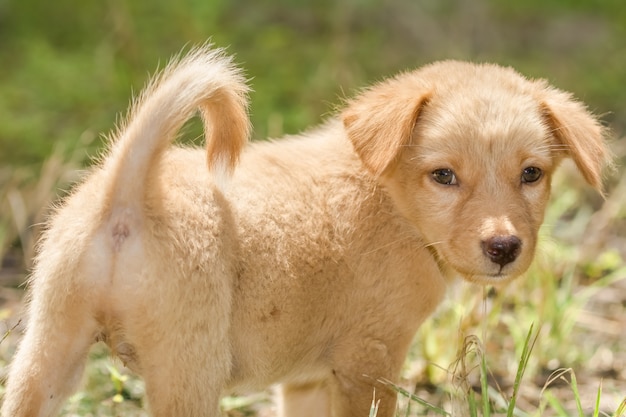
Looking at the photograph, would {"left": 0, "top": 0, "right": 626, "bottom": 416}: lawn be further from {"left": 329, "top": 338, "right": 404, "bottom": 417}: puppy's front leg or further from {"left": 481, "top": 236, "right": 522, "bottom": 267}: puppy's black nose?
{"left": 481, "top": 236, "right": 522, "bottom": 267}: puppy's black nose

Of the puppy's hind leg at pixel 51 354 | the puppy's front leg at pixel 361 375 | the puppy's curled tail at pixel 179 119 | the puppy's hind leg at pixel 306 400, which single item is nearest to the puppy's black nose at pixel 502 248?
the puppy's front leg at pixel 361 375

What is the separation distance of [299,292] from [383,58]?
20.2 ft

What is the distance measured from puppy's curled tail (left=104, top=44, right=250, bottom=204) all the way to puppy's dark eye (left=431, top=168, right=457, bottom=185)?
852 mm

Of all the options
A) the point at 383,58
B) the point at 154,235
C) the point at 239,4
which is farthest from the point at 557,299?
the point at 239,4

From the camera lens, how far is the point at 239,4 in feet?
34.9

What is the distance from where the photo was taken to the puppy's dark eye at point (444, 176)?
4148mm

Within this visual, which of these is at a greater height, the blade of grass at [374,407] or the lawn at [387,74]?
the lawn at [387,74]

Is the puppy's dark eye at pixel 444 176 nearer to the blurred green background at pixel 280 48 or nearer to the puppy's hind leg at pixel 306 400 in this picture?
the puppy's hind leg at pixel 306 400

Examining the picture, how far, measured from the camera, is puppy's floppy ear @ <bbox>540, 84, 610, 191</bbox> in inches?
167

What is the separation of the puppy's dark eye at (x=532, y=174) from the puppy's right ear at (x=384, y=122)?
1.69 feet

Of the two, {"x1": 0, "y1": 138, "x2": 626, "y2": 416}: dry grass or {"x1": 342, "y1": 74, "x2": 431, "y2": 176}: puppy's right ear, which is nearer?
{"x1": 342, "y1": 74, "x2": 431, "y2": 176}: puppy's right ear

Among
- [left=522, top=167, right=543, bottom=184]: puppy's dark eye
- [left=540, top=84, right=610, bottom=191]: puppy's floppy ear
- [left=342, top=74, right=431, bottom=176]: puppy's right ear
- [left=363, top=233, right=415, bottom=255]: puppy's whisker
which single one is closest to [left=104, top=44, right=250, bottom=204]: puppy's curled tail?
[left=342, top=74, right=431, bottom=176]: puppy's right ear

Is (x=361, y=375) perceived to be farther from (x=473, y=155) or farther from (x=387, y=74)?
(x=387, y=74)

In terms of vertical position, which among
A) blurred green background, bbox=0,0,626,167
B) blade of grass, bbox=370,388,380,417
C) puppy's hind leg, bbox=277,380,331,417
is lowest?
blade of grass, bbox=370,388,380,417
